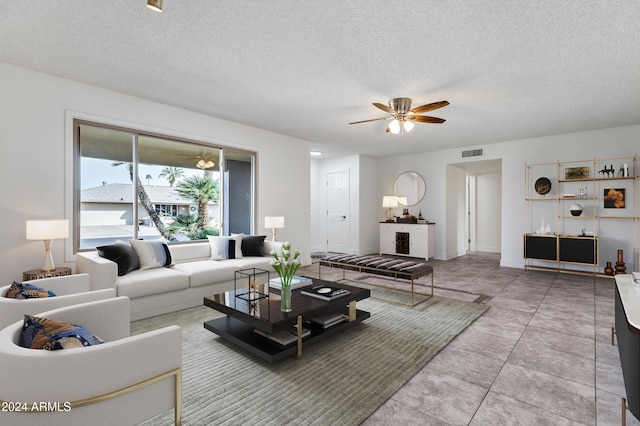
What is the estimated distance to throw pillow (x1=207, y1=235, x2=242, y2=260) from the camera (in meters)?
4.64

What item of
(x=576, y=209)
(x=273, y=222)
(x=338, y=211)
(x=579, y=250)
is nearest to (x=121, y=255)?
(x=273, y=222)

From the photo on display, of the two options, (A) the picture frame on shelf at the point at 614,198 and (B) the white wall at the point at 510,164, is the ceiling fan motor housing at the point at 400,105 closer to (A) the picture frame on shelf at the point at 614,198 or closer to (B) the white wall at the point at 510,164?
A: (B) the white wall at the point at 510,164

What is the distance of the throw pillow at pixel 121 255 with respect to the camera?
3.44m

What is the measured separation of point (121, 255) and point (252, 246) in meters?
1.76

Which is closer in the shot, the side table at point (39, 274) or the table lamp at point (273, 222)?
the side table at point (39, 274)

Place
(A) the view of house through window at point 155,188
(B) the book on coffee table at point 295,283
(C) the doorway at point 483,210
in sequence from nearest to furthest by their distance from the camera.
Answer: (B) the book on coffee table at point 295,283 → (A) the view of house through window at point 155,188 → (C) the doorway at point 483,210

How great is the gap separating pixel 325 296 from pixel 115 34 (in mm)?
2914

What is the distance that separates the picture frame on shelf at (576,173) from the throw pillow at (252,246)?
19.3 feet

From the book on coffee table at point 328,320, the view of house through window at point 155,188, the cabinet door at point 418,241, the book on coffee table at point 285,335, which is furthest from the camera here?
the cabinet door at point 418,241

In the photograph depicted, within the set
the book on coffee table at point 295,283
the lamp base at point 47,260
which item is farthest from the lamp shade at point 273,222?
the lamp base at point 47,260

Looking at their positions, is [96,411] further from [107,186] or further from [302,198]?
[302,198]

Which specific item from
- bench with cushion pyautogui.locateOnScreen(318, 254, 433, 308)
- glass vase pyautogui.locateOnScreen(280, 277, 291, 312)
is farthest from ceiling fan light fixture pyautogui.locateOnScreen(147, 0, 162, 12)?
bench with cushion pyautogui.locateOnScreen(318, 254, 433, 308)

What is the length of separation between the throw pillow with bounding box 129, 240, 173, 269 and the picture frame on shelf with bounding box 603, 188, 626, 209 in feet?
23.9

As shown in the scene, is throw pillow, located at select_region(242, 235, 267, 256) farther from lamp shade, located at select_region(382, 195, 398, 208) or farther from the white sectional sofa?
lamp shade, located at select_region(382, 195, 398, 208)
